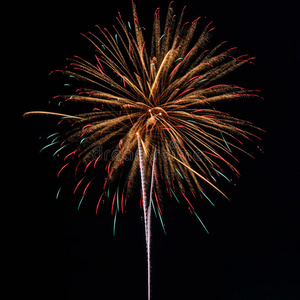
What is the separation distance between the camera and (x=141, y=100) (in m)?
2.35

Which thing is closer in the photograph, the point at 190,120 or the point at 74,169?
the point at 190,120

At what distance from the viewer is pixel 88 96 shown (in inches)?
92.3

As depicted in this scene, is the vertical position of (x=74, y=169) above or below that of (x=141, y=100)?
below

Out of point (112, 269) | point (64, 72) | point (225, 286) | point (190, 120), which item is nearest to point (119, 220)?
point (112, 269)

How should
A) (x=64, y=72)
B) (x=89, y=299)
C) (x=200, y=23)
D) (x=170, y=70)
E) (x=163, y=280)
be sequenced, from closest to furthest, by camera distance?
1. (x=170, y=70)
2. (x=64, y=72)
3. (x=200, y=23)
4. (x=89, y=299)
5. (x=163, y=280)

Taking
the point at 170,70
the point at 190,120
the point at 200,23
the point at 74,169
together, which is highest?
the point at 200,23

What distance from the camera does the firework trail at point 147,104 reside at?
2283 mm

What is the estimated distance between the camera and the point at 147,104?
234 centimetres

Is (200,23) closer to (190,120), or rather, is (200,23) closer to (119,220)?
(190,120)

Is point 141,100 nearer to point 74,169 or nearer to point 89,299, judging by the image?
point 74,169

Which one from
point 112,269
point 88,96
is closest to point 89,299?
point 112,269

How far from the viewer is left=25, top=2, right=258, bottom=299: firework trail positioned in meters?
2.28

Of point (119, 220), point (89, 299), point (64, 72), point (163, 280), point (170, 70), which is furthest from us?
point (163, 280)

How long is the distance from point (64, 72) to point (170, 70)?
1.11m
